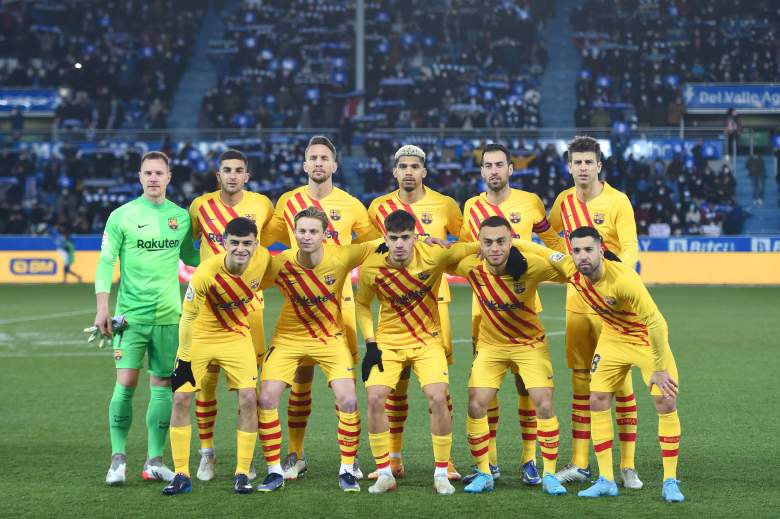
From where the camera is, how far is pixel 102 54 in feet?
108

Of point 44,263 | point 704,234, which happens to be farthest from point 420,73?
point 44,263

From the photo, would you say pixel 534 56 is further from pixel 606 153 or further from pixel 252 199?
pixel 252 199

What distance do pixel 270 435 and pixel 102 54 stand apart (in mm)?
28085

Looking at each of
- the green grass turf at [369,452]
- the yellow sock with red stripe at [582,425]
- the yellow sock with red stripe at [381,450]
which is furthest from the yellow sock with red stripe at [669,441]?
the yellow sock with red stripe at [381,450]

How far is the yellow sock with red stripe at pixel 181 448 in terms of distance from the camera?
700cm

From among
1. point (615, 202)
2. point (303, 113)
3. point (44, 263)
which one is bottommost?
point (44, 263)

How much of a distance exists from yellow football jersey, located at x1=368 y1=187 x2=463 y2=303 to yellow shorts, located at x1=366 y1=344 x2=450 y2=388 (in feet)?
2.43

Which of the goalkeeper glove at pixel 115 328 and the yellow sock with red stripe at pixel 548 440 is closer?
the yellow sock with red stripe at pixel 548 440

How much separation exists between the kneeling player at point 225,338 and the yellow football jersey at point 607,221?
7.07 ft

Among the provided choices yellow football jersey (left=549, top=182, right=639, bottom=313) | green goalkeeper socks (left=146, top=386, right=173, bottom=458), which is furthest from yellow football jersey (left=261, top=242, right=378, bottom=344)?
yellow football jersey (left=549, top=182, right=639, bottom=313)

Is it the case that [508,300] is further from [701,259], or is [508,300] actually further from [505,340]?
[701,259]

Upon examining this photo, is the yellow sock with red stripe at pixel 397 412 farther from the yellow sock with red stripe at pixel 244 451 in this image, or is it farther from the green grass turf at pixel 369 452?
the yellow sock with red stripe at pixel 244 451

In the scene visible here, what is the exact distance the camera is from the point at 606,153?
92.2 ft

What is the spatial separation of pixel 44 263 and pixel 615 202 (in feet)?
69.5
